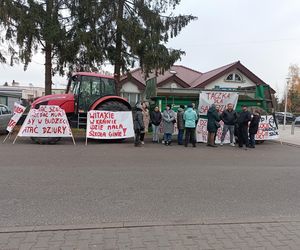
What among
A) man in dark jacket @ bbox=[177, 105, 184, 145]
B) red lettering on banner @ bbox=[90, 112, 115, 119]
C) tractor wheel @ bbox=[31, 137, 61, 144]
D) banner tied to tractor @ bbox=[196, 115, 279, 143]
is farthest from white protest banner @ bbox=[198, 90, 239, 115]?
tractor wheel @ bbox=[31, 137, 61, 144]

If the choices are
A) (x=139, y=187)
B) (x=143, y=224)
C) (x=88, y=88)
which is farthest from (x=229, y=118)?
(x=143, y=224)

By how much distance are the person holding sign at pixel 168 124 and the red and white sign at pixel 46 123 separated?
3747mm

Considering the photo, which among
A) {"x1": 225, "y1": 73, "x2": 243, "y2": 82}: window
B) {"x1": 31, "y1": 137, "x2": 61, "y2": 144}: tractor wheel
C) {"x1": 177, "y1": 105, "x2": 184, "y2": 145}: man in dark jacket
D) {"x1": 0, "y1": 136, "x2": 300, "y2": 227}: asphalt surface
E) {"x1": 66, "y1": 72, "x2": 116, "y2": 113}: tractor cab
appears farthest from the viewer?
{"x1": 225, "y1": 73, "x2": 243, "y2": 82}: window

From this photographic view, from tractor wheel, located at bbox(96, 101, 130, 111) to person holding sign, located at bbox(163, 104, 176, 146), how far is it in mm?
1702

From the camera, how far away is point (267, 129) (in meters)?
13.7

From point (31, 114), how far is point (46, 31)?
5.26 metres

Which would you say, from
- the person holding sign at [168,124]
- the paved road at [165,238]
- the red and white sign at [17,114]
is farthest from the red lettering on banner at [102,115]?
the paved road at [165,238]

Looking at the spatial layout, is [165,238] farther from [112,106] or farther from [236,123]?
[236,123]

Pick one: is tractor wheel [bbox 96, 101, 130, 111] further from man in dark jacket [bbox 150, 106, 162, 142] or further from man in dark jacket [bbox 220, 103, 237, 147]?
man in dark jacket [bbox 220, 103, 237, 147]

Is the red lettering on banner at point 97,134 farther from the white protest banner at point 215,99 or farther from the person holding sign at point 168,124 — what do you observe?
the white protest banner at point 215,99

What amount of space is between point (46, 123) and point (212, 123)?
6.40m

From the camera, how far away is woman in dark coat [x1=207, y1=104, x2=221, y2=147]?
12250 millimetres

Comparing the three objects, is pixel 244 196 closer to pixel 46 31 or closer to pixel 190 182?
pixel 190 182

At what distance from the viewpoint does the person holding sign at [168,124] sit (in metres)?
12.4
